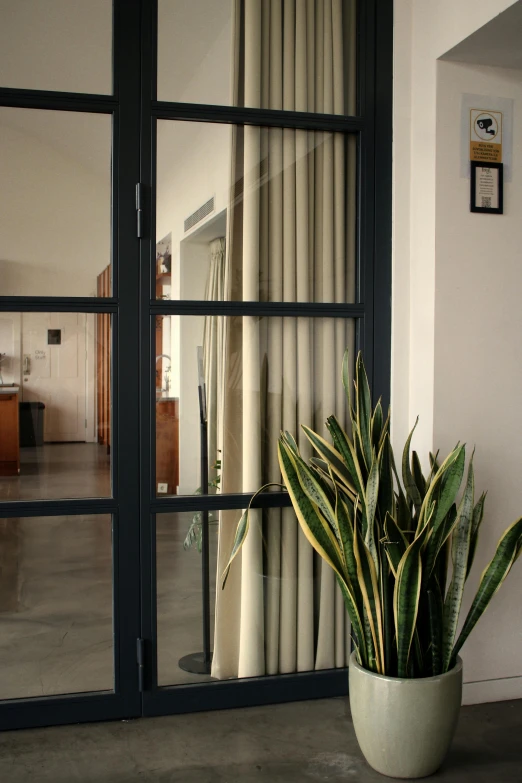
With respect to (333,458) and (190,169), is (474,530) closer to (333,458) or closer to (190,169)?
(333,458)

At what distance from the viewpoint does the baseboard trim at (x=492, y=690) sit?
2854 mm

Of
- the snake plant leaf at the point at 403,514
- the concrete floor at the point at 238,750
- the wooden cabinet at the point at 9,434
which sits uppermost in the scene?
the wooden cabinet at the point at 9,434

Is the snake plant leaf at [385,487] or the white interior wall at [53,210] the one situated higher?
the white interior wall at [53,210]

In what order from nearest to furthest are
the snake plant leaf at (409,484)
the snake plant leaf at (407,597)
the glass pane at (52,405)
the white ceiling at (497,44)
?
the snake plant leaf at (407,597) → the white ceiling at (497,44) → the snake plant leaf at (409,484) → the glass pane at (52,405)

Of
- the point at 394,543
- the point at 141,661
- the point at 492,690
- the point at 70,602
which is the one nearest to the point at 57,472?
the point at 70,602

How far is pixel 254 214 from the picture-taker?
9.29ft

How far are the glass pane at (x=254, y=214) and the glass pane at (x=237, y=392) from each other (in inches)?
5.0

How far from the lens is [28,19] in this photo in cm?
260

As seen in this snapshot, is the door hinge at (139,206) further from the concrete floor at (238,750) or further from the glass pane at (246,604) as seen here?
the concrete floor at (238,750)

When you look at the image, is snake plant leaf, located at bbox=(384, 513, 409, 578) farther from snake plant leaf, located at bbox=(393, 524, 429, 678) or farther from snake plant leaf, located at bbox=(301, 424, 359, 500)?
snake plant leaf, located at bbox=(301, 424, 359, 500)

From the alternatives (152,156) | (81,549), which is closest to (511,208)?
(152,156)

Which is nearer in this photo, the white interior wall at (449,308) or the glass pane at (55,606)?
the glass pane at (55,606)

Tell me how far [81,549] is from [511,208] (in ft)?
6.53

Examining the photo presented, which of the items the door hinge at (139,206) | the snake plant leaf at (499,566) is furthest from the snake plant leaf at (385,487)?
the door hinge at (139,206)
